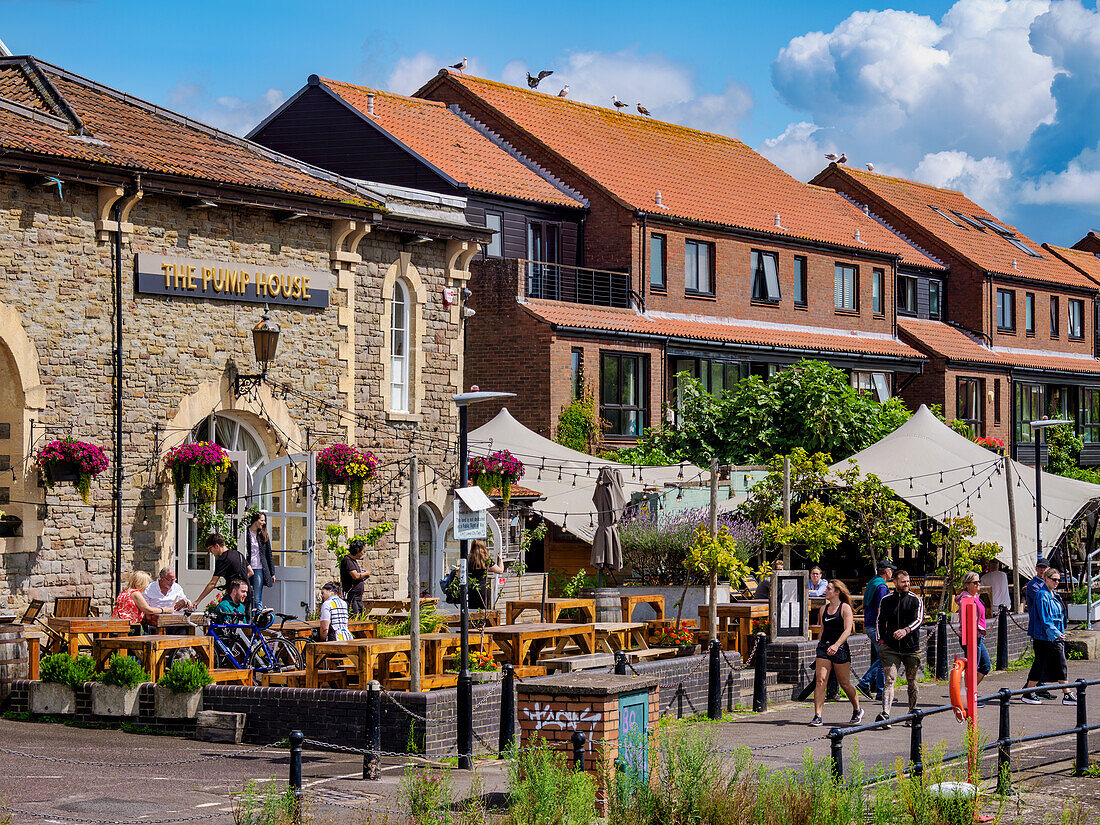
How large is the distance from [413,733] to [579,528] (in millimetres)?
13789

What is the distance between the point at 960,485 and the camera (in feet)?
88.4

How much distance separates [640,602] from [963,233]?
3407cm

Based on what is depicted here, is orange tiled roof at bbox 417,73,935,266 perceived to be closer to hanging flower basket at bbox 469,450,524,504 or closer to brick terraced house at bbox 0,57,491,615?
brick terraced house at bbox 0,57,491,615

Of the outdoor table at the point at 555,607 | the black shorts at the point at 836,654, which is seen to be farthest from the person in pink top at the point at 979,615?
the outdoor table at the point at 555,607

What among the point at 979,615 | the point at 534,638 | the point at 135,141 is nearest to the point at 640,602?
the point at 979,615

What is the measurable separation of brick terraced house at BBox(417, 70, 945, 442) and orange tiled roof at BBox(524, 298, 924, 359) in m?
0.05

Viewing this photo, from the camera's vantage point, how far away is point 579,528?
1054 inches

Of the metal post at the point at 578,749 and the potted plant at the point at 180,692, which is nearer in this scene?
the metal post at the point at 578,749

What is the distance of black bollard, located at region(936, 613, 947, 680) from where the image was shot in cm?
2034

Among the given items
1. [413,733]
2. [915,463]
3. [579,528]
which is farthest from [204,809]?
[915,463]

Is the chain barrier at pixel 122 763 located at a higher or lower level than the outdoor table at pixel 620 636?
lower

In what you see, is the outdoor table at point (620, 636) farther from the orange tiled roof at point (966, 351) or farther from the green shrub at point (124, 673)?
the orange tiled roof at point (966, 351)

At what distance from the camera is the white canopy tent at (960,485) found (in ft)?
86.5

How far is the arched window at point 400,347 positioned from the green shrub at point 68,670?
9709 millimetres
